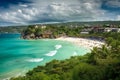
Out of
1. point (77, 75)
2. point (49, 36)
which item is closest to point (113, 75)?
point (77, 75)

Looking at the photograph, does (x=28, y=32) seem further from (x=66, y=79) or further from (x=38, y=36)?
(x=66, y=79)

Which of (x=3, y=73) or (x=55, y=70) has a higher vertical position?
(x=55, y=70)

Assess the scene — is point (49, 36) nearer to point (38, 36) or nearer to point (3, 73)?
point (38, 36)

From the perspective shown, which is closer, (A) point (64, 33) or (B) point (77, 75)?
(B) point (77, 75)

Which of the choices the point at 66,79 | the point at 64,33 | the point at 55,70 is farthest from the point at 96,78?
the point at 64,33

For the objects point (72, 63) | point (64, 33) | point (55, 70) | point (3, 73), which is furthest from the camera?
point (64, 33)

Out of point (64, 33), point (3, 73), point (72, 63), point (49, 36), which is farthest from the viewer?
point (64, 33)

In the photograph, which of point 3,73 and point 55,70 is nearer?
point 55,70

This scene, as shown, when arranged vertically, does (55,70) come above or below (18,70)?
above

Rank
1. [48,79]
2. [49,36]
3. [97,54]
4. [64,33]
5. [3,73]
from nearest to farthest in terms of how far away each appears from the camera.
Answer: [48,79], [97,54], [3,73], [49,36], [64,33]
